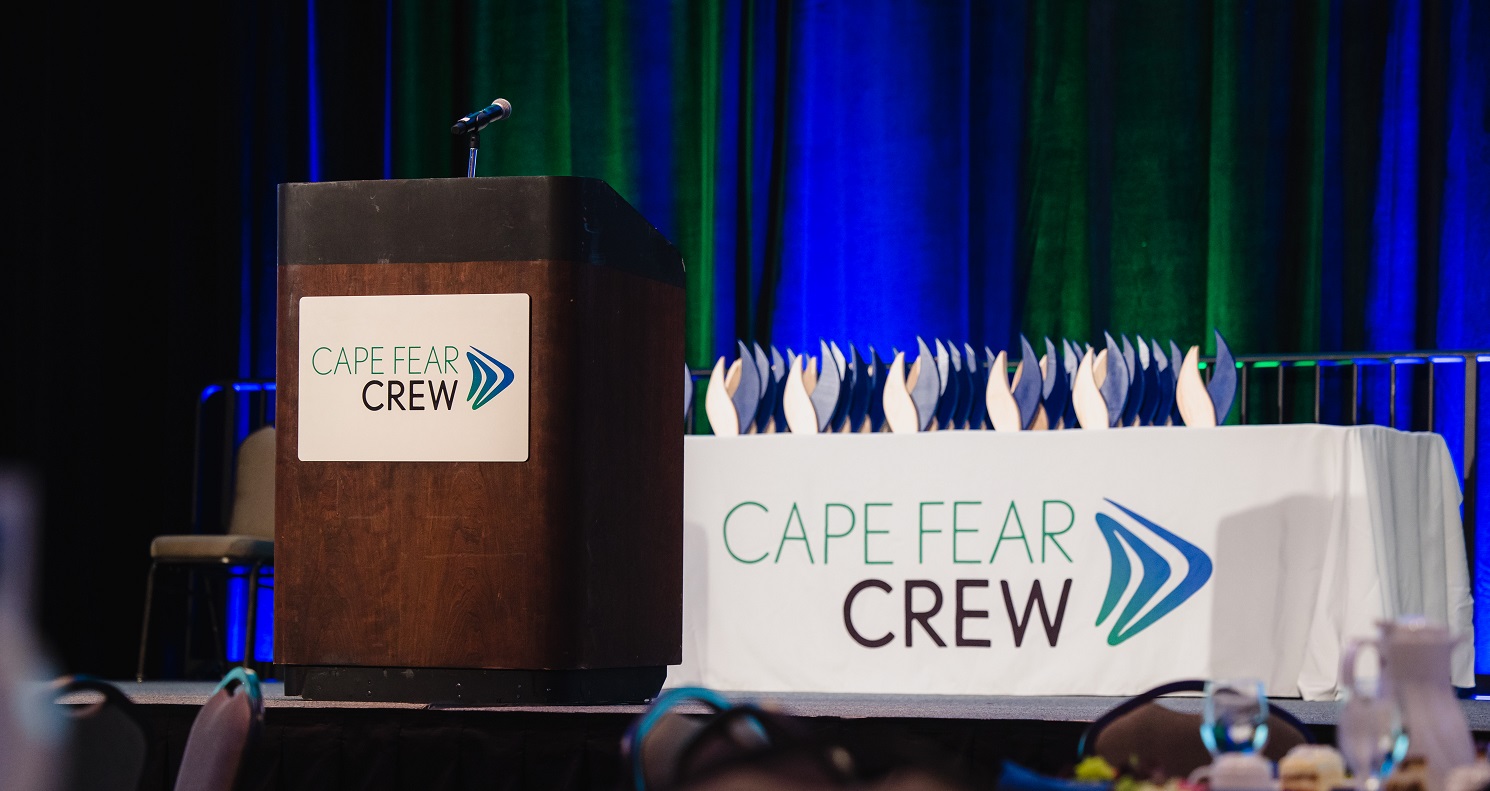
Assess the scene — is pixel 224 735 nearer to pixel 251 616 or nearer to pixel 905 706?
pixel 905 706

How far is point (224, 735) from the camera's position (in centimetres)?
185

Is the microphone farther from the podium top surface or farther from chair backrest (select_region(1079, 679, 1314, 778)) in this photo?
chair backrest (select_region(1079, 679, 1314, 778))

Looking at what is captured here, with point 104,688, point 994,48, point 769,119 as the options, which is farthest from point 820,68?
point 104,688

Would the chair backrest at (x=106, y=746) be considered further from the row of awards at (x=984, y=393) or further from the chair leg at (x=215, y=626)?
the chair leg at (x=215, y=626)

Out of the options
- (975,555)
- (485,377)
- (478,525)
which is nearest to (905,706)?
(975,555)

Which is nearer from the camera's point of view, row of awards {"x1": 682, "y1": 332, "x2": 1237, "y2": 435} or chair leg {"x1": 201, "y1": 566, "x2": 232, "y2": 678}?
row of awards {"x1": 682, "y1": 332, "x2": 1237, "y2": 435}

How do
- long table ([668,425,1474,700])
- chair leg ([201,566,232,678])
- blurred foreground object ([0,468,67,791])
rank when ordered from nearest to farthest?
blurred foreground object ([0,468,67,791]) → long table ([668,425,1474,700]) → chair leg ([201,566,232,678])

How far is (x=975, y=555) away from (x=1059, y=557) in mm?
193

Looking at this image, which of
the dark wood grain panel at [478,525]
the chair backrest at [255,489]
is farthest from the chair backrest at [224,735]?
the chair backrest at [255,489]

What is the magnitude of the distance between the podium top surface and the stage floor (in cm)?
Result: 75

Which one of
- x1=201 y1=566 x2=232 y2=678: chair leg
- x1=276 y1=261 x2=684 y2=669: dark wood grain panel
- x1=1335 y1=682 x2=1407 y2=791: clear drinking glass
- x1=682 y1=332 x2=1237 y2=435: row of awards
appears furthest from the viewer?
x1=201 y1=566 x2=232 y2=678: chair leg

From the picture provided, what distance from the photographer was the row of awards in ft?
12.9

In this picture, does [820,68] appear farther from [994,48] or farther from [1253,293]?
[1253,293]

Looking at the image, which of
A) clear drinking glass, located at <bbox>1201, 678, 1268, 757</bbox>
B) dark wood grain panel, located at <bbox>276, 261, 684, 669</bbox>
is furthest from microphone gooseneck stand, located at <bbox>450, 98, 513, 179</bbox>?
clear drinking glass, located at <bbox>1201, 678, 1268, 757</bbox>
